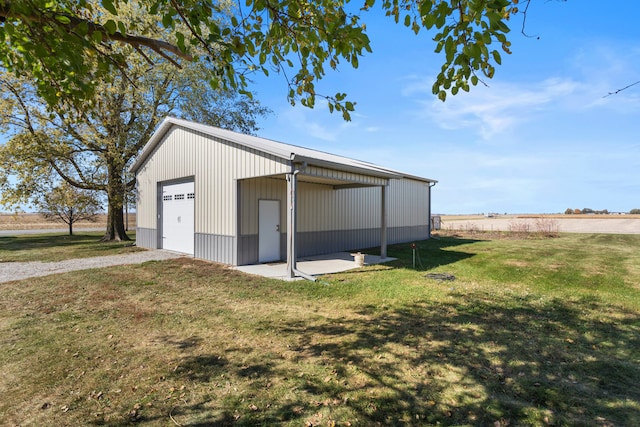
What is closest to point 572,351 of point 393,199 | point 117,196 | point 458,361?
point 458,361

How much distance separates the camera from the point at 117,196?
1644cm

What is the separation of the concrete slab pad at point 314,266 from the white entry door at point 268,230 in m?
0.51

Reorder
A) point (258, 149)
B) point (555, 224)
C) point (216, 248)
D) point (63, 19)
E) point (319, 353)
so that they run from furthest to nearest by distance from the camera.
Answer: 1. point (555, 224)
2. point (216, 248)
3. point (258, 149)
4. point (319, 353)
5. point (63, 19)

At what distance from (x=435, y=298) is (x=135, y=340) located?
5.46 m

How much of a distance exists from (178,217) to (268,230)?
14.6ft

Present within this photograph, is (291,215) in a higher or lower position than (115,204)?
lower

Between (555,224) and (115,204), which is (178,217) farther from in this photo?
(555,224)

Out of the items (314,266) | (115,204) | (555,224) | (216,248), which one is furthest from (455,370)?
(555,224)

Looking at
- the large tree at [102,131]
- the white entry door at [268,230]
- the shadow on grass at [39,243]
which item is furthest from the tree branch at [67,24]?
the shadow on grass at [39,243]

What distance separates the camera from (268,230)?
36.0 ft

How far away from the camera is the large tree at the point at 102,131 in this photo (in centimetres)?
1483

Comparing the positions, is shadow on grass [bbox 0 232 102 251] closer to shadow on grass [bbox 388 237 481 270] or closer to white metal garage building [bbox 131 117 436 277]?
white metal garage building [bbox 131 117 436 277]

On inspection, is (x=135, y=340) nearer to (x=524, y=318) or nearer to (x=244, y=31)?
(x=244, y=31)

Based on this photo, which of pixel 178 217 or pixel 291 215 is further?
pixel 178 217
